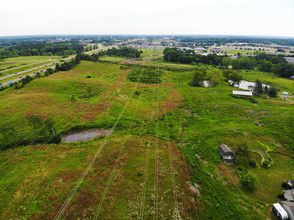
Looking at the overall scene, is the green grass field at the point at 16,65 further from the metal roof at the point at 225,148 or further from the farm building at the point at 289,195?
the farm building at the point at 289,195

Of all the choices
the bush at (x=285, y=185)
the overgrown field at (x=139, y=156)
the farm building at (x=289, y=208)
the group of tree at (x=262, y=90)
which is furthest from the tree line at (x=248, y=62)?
the farm building at (x=289, y=208)

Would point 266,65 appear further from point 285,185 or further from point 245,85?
point 285,185

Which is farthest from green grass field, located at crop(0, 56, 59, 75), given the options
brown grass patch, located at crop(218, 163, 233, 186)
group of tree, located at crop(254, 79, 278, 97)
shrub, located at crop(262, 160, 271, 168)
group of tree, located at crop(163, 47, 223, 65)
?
group of tree, located at crop(254, 79, 278, 97)

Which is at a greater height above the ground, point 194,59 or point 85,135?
point 194,59

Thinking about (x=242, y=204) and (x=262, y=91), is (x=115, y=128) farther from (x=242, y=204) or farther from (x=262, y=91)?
(x=262, y=91)

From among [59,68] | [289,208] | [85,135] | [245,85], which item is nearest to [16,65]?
[59,68]

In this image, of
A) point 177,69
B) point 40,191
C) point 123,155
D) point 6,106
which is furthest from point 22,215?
point 177,69
